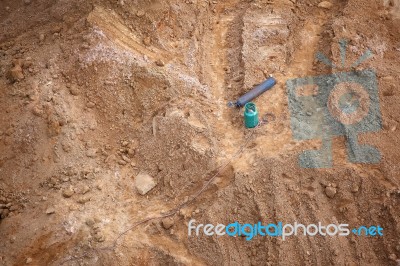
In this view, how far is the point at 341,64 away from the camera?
655 centimetres

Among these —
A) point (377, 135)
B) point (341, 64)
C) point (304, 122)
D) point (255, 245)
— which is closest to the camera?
point (255, 245)

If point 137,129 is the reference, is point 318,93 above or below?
above

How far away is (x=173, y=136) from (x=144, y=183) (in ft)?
2.74

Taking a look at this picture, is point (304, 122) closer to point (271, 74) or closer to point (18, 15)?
point (271, 74)

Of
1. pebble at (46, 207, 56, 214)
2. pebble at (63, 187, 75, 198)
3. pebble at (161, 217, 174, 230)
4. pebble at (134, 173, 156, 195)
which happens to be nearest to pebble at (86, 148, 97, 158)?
pebble at (63, 187, 75, 198)

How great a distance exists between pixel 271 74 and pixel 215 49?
1.28m

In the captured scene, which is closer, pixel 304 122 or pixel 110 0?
pixel 304 122

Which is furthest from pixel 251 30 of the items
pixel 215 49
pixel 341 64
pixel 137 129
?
pixel 137 129

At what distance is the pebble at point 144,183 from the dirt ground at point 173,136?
8 centimetres

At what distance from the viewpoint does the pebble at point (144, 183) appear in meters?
5.84

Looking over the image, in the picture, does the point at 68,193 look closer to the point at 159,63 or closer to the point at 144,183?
the point at 144,183

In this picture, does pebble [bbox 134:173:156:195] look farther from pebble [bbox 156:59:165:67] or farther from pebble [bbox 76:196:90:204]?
pebble [bbox 156:59:165:67]

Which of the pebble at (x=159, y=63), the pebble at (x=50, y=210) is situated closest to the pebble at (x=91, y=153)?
the pebble at (x=50, y=210)

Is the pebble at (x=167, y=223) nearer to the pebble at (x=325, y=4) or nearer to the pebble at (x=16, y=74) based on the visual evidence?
the pebble at (x=16, y=74)
